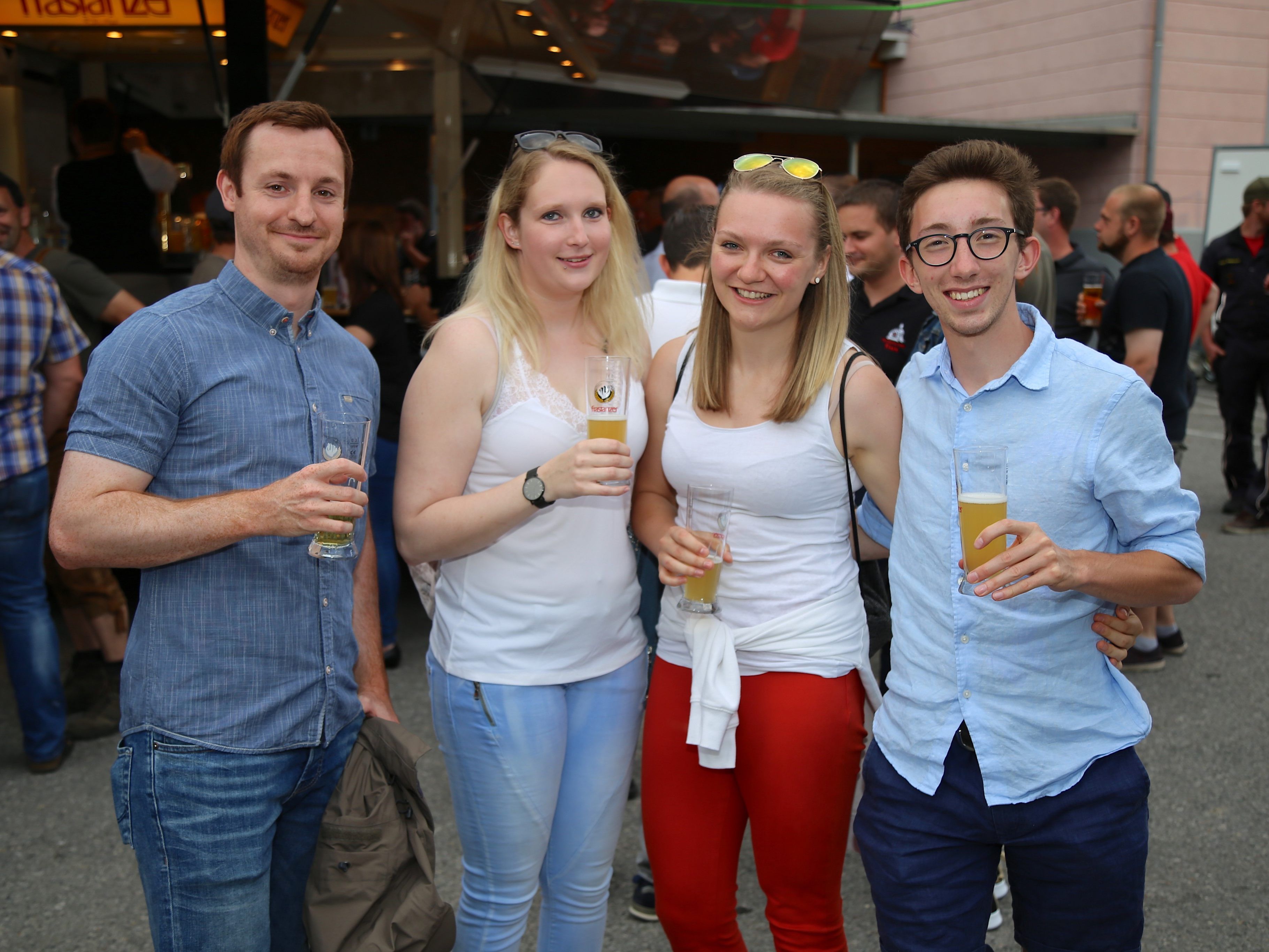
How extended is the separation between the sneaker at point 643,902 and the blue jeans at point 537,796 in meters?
0.87

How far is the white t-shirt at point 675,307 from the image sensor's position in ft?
10.1

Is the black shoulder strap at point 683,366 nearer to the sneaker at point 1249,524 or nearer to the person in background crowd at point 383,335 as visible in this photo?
Result: the person in background crowd at point 383,335

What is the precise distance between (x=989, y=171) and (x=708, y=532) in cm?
87

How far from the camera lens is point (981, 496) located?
175 centimetres

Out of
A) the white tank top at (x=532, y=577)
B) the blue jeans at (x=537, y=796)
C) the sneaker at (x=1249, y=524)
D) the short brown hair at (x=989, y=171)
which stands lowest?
the sneaker at (x=1249, y=524)

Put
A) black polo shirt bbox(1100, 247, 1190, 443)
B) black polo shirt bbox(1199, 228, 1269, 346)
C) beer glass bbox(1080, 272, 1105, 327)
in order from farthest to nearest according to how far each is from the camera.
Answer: black polo shirt bbox(1199, 228, 1269, 346), beer glass bbox(1080, 272, 1105, 327), black polo shirt bbox(1100, 247, 1190, 443)

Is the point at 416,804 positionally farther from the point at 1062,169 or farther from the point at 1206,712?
the point at 1062,169

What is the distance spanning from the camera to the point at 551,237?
2217mm

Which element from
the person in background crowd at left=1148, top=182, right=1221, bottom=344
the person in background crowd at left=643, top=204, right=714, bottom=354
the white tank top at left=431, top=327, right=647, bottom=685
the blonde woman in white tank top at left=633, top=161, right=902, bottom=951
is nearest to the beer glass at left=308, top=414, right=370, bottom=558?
the white tank top at left=431, top=327, right=647, bottom=685

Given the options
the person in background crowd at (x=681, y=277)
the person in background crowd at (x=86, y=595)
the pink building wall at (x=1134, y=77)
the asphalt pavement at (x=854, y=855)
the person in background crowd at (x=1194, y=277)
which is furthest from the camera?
the pink building wall at (x=1134, y=77)

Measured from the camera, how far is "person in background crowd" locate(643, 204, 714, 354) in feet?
9.30

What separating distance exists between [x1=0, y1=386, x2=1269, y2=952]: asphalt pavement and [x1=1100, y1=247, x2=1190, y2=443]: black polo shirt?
54.4 inches

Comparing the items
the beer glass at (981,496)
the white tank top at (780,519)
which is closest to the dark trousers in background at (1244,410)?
the white tank top at (780,519)

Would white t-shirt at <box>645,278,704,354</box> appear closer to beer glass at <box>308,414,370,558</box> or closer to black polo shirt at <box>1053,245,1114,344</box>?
beer glass at <box>308,414,370,558</box>
